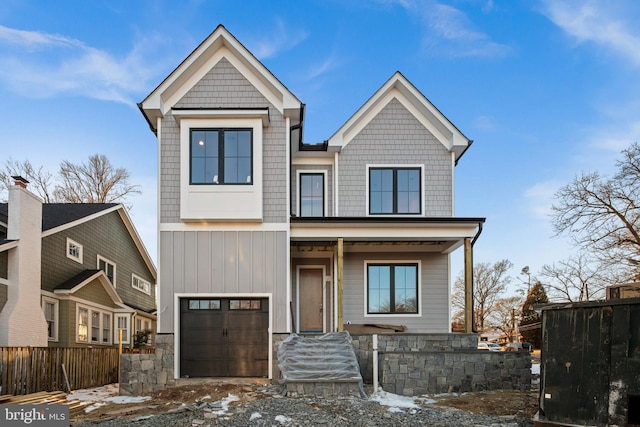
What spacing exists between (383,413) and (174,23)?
1325cm

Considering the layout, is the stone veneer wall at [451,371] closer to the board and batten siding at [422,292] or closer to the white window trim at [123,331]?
the board and batten siding at [422,292]

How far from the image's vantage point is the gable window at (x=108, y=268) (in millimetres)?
19859

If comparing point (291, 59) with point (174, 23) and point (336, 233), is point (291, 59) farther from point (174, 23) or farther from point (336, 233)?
point (336, 233)

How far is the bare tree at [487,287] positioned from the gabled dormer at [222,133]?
37216 millimetres

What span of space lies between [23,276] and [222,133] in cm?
695

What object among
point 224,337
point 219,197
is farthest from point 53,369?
point 219,197

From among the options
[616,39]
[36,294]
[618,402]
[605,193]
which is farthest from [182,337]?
[605,193]

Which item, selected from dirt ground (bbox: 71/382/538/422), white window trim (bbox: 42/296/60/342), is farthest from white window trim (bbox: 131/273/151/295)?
dirt ground (bbox: 71/382/538/422)

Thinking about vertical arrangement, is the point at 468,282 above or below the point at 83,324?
above

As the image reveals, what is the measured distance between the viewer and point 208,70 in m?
13.0

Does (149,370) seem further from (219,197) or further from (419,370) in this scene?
(419,370)

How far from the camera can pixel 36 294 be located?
14.3 meters

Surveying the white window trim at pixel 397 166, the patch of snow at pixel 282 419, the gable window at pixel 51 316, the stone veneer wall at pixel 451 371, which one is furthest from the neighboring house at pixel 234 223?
the gable window at pixel 51 316

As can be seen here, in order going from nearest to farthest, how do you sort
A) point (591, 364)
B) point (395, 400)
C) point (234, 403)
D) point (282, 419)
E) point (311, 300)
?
point (591, 364)
point (282, 419)
point (234, 403)
point (395, 400)
point (311, 300)
